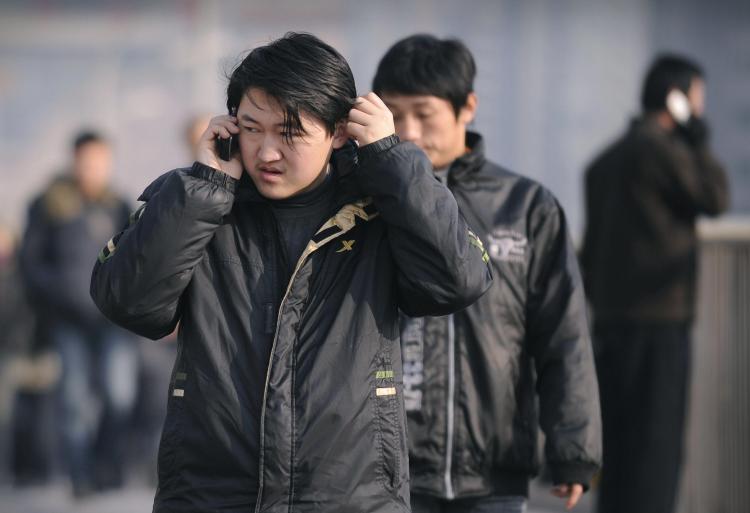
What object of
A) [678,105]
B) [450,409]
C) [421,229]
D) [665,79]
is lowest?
[450,409]

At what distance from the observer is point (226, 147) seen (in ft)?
11.0

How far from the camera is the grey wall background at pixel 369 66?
413 inches

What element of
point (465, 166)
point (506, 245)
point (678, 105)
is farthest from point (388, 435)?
point (678, 105)

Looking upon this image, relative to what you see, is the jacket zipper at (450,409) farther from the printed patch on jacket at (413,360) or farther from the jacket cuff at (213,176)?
the jacket cuff at (213,176)

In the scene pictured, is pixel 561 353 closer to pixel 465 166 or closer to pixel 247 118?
pixel 465 166

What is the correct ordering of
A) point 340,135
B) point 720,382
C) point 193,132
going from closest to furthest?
point 340,135 → point 720,382 → point 193,132

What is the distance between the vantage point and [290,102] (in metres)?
3.29

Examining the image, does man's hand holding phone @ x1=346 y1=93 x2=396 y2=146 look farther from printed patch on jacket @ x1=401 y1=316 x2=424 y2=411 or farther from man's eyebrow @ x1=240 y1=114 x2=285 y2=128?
printed patch on jacket @ x1=401 y1=316 x2=424 y2=411

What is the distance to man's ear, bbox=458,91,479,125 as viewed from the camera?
461 centimetres

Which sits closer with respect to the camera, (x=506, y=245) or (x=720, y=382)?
(x=506, y=245)

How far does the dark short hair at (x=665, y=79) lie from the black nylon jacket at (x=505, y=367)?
109 inches

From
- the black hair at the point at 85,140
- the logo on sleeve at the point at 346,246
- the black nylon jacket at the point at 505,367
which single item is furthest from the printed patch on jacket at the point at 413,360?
the black hair at the point at 85,140

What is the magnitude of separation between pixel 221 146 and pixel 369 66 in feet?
24.6

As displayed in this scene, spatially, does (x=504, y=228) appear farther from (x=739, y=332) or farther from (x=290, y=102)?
(x=739, y=332)
